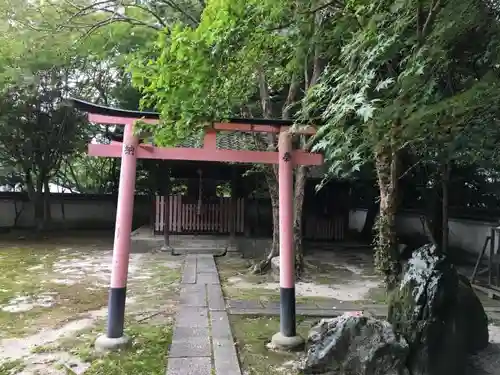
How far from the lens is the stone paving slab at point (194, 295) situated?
6332 millimetres

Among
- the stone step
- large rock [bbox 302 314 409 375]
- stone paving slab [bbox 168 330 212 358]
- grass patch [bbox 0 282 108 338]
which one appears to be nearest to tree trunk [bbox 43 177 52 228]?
the stone step

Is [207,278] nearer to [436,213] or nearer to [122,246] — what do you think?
[122,246]

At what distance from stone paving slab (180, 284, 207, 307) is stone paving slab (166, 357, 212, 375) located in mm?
2082

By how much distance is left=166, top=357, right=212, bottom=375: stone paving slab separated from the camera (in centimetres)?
388

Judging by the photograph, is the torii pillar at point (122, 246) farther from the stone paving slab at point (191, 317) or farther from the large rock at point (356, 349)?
the large rock at point (356, 349)

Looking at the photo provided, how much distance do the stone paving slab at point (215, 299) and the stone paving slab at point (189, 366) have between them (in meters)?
1.90

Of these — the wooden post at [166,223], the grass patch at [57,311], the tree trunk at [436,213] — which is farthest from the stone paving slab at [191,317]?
the tree trunk at [436,213]

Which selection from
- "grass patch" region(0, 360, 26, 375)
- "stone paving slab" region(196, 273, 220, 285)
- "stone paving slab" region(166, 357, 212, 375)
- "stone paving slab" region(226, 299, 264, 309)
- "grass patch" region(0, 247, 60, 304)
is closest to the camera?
"stone paving slab" region(166, 357, 212, 375)

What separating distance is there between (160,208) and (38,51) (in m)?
5.15

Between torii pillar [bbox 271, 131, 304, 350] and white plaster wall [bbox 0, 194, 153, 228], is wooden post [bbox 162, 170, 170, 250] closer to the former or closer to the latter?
white plaster wall [bbox 0, 194, 153, 228]

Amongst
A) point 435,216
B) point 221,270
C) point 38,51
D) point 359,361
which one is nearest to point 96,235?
point 38,51

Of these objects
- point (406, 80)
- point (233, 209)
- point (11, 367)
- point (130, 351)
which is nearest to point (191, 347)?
point (130, 351)

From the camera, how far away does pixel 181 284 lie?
304 inches

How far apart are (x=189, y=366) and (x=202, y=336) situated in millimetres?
844
